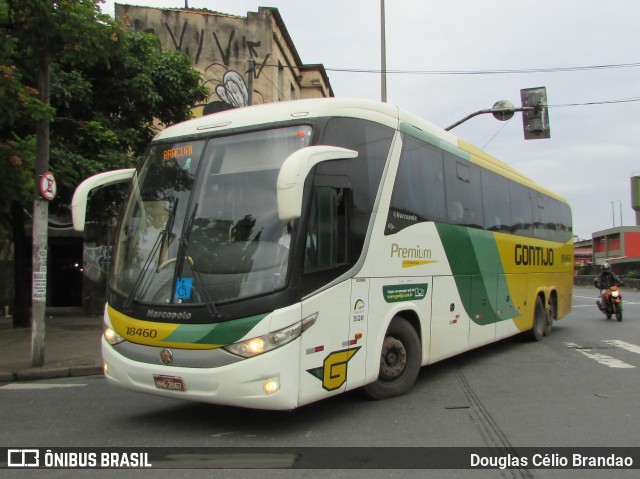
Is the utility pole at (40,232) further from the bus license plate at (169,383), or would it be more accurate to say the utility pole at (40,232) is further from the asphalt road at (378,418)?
the bus license plate at (169,383)

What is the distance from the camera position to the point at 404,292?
21.8 ft

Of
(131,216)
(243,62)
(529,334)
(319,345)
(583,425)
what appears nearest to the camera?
(319,345)

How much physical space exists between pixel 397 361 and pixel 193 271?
2.82 m

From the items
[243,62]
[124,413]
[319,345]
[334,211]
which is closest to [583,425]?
[319,345]

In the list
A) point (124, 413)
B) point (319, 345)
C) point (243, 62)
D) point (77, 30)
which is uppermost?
point (243, 62)

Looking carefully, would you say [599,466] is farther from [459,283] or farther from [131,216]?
[131,216]

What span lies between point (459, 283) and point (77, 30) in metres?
6.93

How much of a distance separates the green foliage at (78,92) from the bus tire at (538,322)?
9360 millimetres

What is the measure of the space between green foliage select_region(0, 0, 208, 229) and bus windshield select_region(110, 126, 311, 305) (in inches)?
156

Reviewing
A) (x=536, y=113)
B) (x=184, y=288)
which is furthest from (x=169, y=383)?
(x=536, y=113)

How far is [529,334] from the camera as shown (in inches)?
466

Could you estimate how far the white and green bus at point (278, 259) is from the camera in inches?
193

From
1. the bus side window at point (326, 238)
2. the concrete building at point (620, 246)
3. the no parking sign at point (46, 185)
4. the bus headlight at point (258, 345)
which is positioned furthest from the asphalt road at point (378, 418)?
the concrete building at point (620, 246)

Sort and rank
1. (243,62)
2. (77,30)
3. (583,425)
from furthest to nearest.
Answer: (243,62), (77,30), (583,425)
